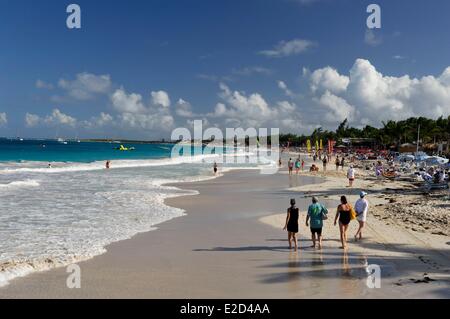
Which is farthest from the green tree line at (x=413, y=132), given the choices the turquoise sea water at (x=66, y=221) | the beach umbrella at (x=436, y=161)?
the turquoise sea water at (x=66, y=221)

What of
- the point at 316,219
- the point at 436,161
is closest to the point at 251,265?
the point at 316,219

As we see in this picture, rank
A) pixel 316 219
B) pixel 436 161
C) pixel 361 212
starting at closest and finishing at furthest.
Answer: pixel 316 219
pixel 361 212
pixel 436 161

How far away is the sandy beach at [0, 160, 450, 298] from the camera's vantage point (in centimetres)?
763

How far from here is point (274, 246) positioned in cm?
1127

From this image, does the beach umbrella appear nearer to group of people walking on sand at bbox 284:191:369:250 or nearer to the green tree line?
group of people walking on sand at bbox 284:191:369:250

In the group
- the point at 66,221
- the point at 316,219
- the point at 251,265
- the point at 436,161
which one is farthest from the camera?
the point at 436,161

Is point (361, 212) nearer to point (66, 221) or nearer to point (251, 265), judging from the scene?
point (251, 265)

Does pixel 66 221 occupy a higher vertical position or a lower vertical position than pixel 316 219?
lower

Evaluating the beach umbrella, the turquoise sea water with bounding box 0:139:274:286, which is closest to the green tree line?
the beach umbrella

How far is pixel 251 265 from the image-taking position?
9359mm

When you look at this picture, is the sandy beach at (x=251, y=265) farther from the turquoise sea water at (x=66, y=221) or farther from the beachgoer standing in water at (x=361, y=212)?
the turquoise sea water at (x=66, y=221)
